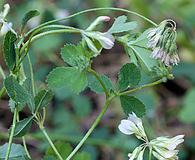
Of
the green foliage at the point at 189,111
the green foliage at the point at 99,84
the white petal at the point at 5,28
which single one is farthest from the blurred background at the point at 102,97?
the white petal at the point at 5,28

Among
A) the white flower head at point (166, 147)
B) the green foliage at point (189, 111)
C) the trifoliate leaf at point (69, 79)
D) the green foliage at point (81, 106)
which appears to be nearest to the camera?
the white flower head at point (166, 147)

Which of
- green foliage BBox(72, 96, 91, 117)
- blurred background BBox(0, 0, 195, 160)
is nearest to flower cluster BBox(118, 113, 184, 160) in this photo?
blurred background BBox(0, 0, 195, 160)

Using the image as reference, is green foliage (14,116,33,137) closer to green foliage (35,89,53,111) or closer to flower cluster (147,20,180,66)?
green foliage (35,89,53,111)

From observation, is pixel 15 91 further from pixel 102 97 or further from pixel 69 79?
pixel 102 97

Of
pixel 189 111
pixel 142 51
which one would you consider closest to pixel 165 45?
pixel 142 51

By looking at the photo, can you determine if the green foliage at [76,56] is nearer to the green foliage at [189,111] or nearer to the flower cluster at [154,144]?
the flower cluster at [154,144]

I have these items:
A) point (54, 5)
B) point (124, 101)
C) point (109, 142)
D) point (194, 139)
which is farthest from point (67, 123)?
point (124, 101)
